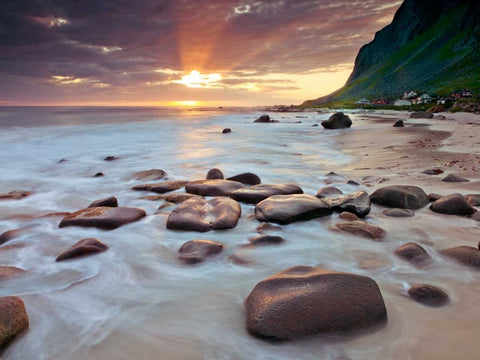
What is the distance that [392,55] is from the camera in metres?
126

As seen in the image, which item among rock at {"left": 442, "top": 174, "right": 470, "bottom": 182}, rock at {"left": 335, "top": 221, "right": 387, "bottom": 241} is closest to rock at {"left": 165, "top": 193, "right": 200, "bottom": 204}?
rock at {"left": 335, "top": 221, "right": 387, "bottom": 241}

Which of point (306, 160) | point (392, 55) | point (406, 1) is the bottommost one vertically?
point (306, 160)

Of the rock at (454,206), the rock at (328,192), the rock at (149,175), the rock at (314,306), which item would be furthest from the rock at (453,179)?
the rock at (149,175)

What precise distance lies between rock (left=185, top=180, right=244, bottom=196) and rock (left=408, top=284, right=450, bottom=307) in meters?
3.49

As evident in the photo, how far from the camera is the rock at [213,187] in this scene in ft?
18.3

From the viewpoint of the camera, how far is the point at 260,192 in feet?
16.5

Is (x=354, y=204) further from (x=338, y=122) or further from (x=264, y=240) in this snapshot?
(x=338, y=122)

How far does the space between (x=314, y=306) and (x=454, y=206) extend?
10.1 ft

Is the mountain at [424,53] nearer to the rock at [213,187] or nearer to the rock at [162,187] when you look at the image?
the rock at [213,187]

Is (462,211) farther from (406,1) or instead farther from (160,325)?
(406,1)

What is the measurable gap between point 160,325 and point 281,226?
2156 mm

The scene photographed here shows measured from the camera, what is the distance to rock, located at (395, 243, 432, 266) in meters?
2.94

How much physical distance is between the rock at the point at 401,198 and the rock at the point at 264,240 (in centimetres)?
193

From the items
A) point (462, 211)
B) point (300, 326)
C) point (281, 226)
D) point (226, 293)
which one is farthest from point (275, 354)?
point (462, 211)
